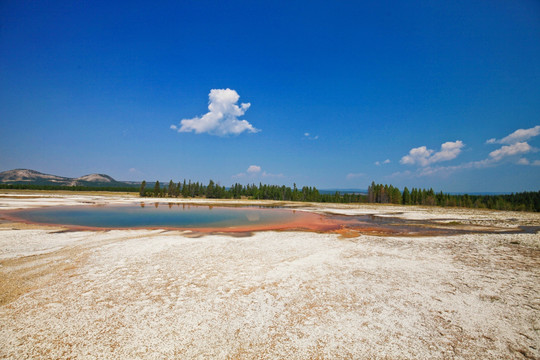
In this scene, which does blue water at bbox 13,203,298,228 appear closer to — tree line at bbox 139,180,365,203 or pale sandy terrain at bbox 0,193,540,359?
pale sandy terrain at bbox 0,193,540,359

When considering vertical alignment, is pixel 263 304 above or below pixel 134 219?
above

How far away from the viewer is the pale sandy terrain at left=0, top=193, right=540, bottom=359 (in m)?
5.15

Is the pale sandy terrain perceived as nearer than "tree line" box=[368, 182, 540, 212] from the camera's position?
Yes

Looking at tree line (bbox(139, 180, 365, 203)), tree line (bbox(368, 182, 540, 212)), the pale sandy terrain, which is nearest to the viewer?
the pale sandy terrain

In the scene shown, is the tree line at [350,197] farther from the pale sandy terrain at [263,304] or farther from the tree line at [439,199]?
the pale sandy terrain at [263,304]

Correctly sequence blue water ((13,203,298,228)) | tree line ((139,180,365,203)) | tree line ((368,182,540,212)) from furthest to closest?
tree line ((139,180,365,203))
tree line ((368,182,540,212))
blue water ((13,203,298,228))

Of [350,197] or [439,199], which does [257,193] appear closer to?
[350,197]


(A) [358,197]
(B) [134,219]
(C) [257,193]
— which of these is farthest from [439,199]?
→ (B) [134,219]

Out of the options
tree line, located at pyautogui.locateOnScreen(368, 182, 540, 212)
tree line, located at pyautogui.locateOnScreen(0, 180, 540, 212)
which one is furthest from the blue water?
tree line, located at pyautogui.locateOnScreen(368, 182, 540, 212)

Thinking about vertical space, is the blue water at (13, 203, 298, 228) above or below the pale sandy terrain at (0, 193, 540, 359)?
below

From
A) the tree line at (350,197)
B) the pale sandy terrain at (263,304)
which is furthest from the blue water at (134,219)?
the tree line at (350,197)

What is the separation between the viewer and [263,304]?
705 centimetres

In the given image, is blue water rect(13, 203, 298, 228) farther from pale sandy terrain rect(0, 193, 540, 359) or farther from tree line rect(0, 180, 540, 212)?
tree line rect(0, 180, 540, 212)

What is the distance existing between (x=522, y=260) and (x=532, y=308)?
7.53 meters
